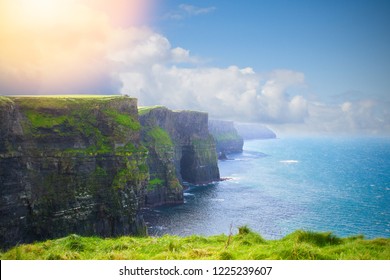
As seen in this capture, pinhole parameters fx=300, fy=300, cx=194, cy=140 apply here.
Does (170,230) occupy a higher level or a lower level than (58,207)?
lower

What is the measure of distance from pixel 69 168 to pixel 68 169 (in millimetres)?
212

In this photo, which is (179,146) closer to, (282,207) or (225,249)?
(282,207)

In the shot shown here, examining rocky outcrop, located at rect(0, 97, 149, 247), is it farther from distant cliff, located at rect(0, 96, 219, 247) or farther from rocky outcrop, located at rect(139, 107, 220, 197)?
rocky outcrop, located at rect(139, 107, 220, 197)

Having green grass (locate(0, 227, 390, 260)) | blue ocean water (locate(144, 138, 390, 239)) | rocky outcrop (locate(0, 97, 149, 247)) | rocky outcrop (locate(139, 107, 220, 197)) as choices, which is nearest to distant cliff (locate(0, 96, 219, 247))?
rocky outcrop (locate(0, 97, 149, 247))

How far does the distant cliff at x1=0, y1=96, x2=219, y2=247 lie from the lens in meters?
35.3

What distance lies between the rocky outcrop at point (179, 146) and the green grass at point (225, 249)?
62.4 metres

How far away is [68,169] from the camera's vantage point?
41469 mm

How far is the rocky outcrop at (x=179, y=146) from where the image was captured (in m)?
82.9

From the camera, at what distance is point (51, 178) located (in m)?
39.6

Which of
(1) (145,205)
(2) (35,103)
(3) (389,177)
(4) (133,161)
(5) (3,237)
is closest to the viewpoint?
(5) (3,237)

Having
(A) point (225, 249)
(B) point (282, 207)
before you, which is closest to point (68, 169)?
(A) point (225, 249)
